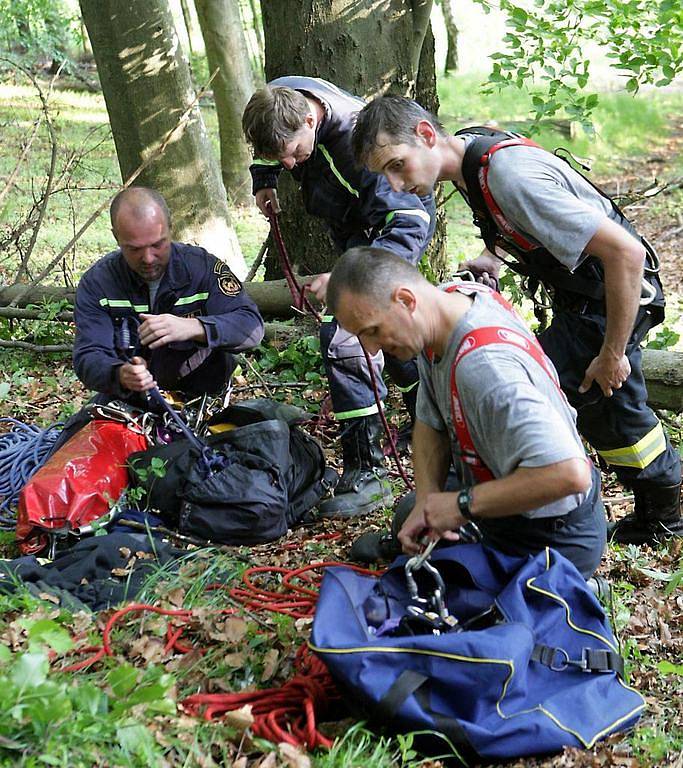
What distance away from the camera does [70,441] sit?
4250 mm

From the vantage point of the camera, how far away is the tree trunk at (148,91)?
21.6 ft

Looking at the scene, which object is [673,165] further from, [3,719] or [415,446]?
[3,719]

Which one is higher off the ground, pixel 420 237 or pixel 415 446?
pixel 420 237

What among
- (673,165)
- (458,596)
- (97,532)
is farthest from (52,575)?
(673,165)

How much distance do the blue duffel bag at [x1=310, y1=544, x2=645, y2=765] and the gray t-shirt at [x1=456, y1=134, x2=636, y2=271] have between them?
41.6 inches

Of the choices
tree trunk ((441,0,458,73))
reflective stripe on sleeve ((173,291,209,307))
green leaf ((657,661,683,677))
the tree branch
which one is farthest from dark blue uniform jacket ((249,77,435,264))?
tree trunk ((441,0,458,73))

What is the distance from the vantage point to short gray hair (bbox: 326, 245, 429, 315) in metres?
2.67

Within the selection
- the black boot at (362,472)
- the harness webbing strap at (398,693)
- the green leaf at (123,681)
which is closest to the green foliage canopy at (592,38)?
the black boot at (362,472)

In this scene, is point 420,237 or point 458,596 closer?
point 458,596

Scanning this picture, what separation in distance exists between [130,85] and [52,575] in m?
4.38

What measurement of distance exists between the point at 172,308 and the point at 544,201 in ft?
7.17

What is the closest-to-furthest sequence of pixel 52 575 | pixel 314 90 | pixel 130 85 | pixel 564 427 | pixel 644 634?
1. pixel 564 427
2. pixel 644 634
3. pixel 52 575
4. pixel 314 90
5. pixel 130 85

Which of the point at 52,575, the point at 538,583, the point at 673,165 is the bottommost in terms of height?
the point at 673,165

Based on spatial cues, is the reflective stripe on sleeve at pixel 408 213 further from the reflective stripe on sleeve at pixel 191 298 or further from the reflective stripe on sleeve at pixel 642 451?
the reflective stripe on sleeve at pixel 642 451
